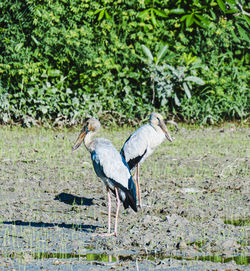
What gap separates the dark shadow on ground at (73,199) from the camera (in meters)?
6.20

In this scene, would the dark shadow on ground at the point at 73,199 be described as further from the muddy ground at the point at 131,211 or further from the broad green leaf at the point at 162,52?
the broad green leaf at the point at 162,52

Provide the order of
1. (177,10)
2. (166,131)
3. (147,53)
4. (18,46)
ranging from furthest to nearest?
(147,53)
(177,10)
(18,46)
(166,131)

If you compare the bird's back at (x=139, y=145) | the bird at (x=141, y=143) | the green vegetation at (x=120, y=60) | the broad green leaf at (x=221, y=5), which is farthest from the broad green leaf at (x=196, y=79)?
the bird's back at (x=139, y=145)

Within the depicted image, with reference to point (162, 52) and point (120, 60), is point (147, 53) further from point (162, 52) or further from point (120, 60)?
point (120, 60)

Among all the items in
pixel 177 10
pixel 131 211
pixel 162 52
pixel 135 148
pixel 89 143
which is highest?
pixel 177 10

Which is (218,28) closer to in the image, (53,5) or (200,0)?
(200,0)

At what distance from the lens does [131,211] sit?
233 inches

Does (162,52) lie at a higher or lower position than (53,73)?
higher

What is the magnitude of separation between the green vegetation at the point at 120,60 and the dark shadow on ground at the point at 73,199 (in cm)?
444

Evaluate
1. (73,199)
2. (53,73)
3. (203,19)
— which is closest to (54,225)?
(73,199)

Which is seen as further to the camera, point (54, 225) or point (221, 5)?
point (221, 5)

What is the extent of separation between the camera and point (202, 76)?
11.5m

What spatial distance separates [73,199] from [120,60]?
209 inches

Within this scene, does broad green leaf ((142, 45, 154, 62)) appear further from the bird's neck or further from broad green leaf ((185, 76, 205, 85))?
the bird's neck
